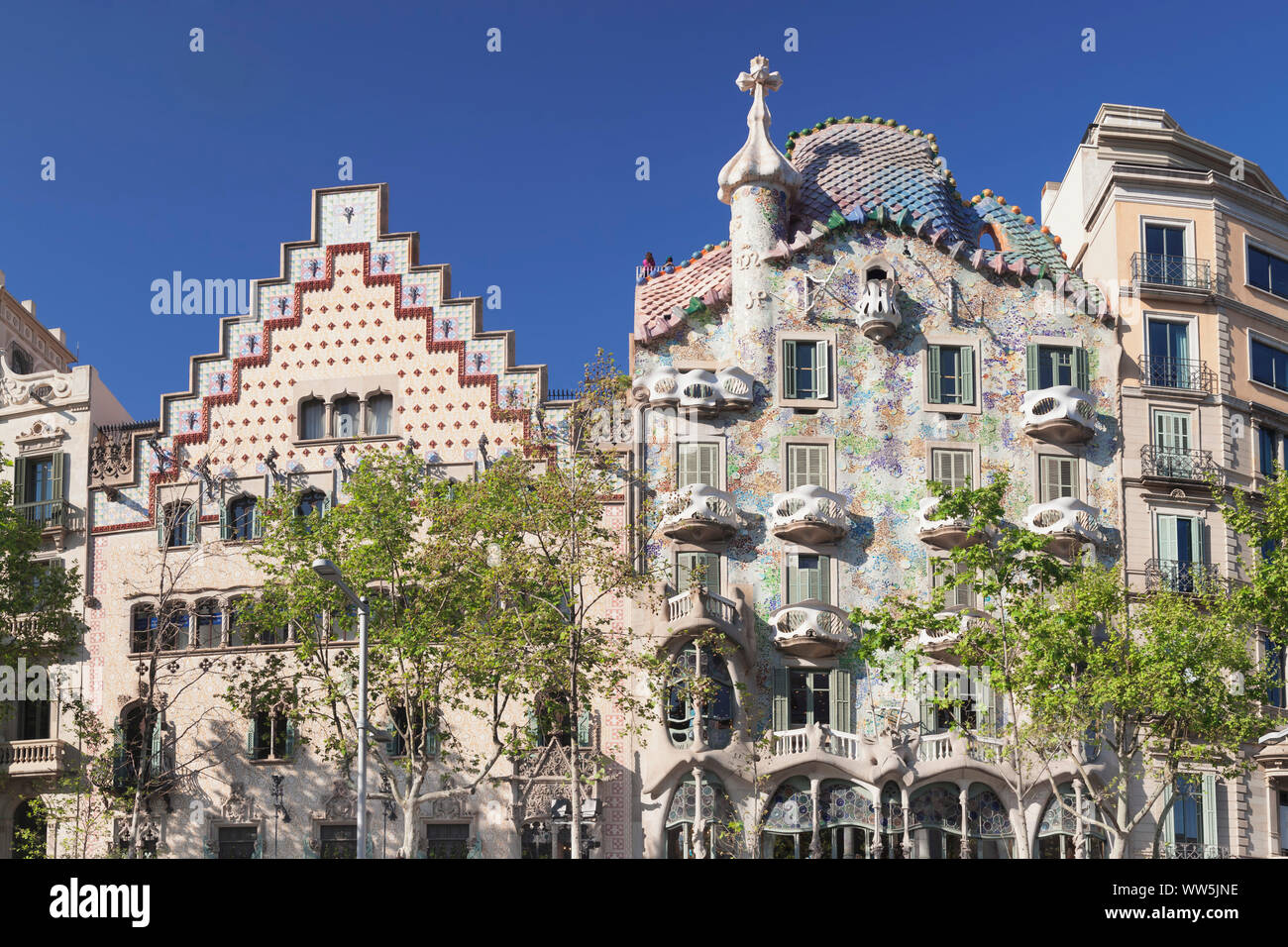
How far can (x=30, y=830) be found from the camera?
42594mm

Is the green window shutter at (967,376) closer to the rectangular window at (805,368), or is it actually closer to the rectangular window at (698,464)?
the rectangular window at (805,368)

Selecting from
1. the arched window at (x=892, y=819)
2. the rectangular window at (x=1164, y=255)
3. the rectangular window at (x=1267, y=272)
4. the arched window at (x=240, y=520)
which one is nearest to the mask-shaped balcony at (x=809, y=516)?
the arched window at (x=892, y=819)

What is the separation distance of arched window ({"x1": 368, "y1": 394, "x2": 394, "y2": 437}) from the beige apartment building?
19963 mm

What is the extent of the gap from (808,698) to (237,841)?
593 inches

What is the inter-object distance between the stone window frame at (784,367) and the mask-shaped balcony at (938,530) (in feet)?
12.5

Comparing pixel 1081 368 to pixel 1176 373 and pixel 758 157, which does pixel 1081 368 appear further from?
pixel 758 157

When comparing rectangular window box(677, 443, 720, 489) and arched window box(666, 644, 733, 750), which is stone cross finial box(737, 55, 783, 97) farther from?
arched window box(666, 644, 733, 750)

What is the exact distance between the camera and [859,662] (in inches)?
1635

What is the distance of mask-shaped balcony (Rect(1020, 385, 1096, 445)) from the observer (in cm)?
4316

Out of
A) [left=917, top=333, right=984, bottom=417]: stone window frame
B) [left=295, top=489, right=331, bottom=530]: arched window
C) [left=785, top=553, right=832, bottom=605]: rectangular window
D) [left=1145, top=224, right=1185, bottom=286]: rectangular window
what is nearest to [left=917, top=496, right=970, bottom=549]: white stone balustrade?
[left=785, top=553, right=832, bottom=605]: rectangular window

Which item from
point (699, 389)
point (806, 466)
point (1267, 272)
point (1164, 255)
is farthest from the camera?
point (1267, 272)

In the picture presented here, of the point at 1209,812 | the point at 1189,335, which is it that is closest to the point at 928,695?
the point at 1209,812

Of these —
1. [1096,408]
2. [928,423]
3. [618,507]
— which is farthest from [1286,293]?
[618,507]

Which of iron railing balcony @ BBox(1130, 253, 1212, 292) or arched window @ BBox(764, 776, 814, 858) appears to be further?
iron railing balcony @ BBox(1130, 253, 1212, 292)
